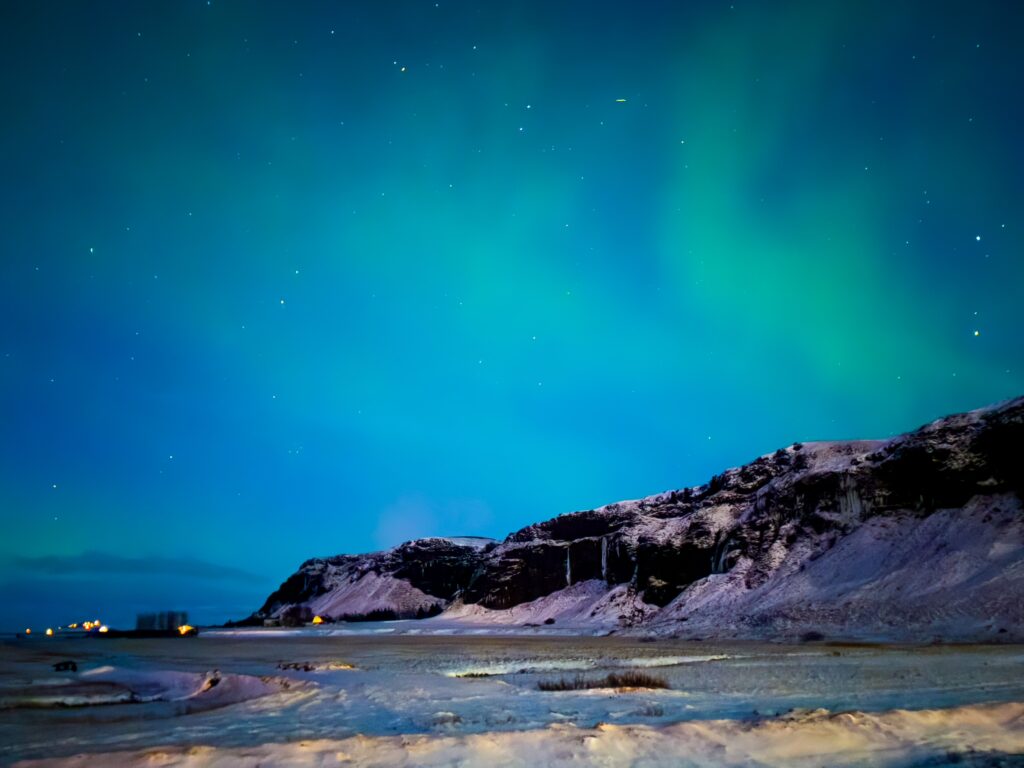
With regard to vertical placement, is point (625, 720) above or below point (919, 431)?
below

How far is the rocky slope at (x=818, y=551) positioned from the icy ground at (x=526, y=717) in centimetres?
2742

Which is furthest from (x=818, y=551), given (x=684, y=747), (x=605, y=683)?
(x=684, y=747)

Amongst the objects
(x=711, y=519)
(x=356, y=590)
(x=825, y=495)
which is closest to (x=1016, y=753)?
(x=825, y=495)

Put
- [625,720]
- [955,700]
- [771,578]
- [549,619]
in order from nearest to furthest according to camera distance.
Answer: [625,720], [955,700], [771,578], [549,619]

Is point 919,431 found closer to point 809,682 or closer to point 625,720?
point 809,682

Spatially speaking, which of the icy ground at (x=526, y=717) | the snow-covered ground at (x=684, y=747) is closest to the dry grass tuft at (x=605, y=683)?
the icy ground at (x=526, y=717)

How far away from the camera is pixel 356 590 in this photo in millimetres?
156250

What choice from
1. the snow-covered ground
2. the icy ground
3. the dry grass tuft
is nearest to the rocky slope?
the icy ground

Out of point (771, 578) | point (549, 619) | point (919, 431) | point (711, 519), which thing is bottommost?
point (549, 619)

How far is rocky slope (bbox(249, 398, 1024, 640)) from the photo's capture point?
163ft

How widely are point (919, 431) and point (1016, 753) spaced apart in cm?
7073

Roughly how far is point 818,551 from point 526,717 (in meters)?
64.8

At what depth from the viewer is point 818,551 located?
67.4 m

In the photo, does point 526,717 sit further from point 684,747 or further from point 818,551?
point 818,551
